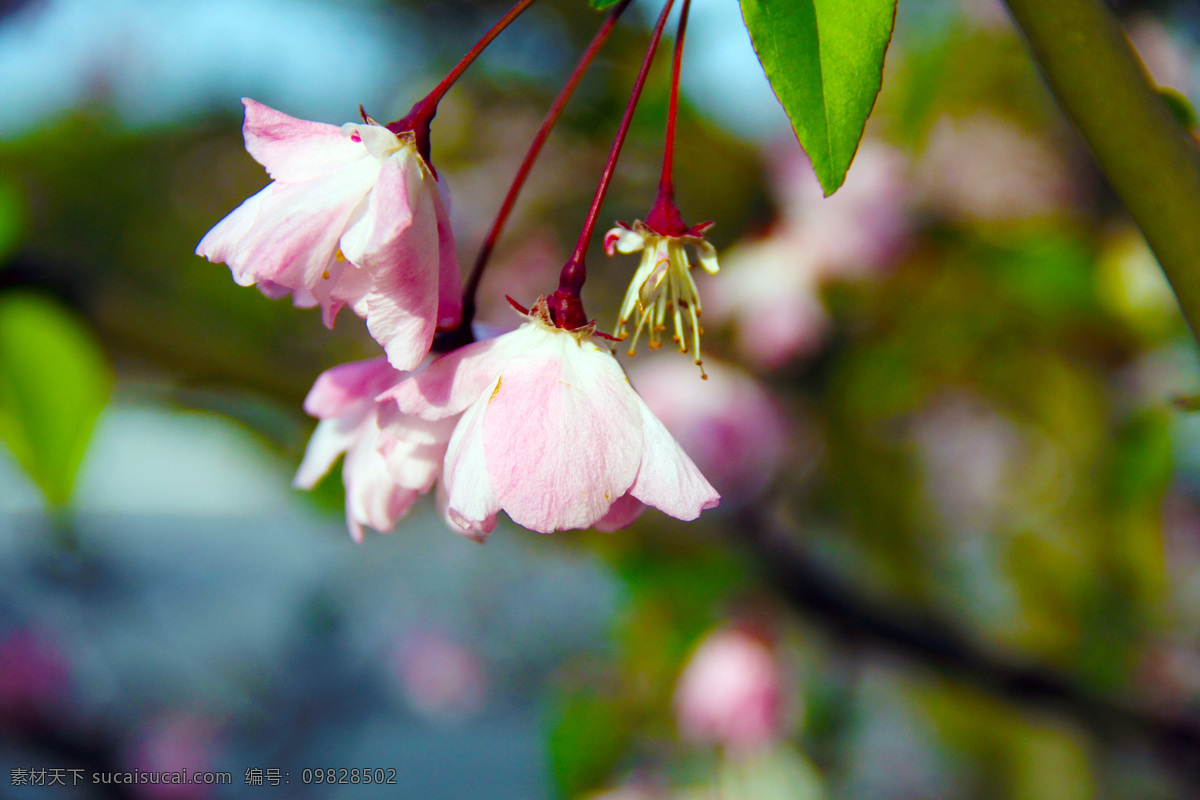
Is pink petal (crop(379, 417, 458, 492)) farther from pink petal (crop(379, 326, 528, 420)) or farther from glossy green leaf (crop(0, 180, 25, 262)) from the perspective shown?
glossy green leaf (crop(0, 180, 25, 262))

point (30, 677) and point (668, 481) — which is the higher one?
point (668, 481)

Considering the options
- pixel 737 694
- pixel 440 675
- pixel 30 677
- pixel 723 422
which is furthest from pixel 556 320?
pixel 440 675

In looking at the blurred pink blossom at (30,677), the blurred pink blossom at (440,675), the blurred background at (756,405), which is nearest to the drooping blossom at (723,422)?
the blurred background at (756,405)

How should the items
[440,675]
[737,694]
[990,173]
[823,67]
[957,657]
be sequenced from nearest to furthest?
1. [823,67]
2. [957,657]
3. [737,694]
4. [990,173]
5. [440,675]

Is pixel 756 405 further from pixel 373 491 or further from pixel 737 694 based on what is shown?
pixel 373 491

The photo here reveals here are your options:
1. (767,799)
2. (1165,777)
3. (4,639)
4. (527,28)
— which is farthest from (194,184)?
(1165,777)

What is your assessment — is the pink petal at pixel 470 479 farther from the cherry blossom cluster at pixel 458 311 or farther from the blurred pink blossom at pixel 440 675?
the blurred pink blossom at pixel 440 675
